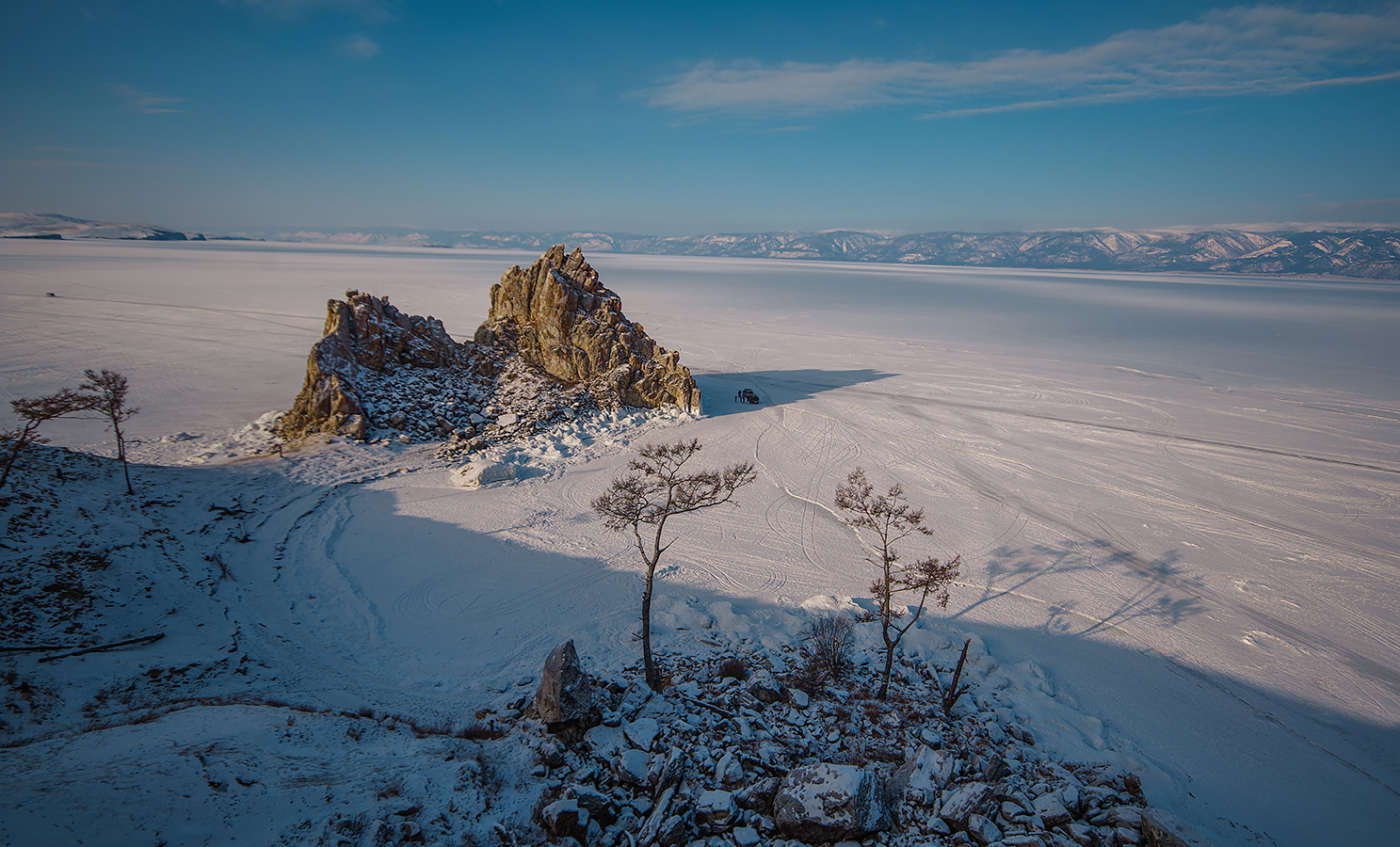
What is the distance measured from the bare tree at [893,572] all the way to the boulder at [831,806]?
10.5 ft

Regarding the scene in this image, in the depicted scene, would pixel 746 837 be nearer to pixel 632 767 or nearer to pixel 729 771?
pixel 729 771

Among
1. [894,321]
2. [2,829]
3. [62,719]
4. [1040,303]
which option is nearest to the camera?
[2,829]

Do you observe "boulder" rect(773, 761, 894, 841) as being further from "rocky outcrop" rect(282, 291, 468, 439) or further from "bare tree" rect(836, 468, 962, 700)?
"rocky outcrop" rect(282, 291, 468, 439)

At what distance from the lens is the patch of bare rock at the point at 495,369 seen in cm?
2744

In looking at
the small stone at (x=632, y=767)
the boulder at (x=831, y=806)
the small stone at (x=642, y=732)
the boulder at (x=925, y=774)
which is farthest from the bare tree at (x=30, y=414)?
the boulder at (x=925, y=774)

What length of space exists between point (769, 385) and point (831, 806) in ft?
112

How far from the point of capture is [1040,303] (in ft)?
363

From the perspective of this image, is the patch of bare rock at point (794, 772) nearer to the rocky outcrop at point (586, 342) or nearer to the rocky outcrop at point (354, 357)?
the rocky outcrop at point (354, 357)

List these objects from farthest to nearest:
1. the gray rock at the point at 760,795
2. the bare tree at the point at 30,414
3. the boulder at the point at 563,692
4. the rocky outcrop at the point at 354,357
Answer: the rocky outcrop at the point at 354,357 → the bare tree at the point at 30,414 → the boulder at the point at 563,692 → the gray rock at the point at 760,795

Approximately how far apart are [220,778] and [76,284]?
345 feet

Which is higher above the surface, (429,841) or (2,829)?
(2,829)

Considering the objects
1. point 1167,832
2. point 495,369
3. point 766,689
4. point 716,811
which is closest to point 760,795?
point 716,811

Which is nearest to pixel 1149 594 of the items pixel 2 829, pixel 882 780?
pixel 882 780

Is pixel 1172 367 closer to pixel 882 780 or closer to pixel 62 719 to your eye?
pixel 882 780
